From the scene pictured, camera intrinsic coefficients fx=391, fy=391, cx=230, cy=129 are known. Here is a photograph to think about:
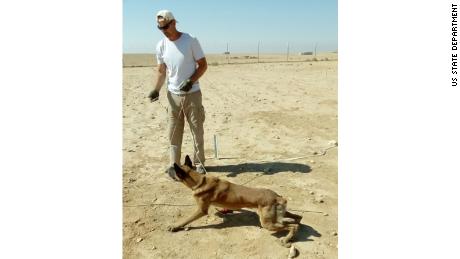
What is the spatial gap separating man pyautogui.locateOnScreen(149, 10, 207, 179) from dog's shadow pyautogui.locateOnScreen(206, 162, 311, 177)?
24.0 inches

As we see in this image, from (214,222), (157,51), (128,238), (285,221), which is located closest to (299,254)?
(285,221)

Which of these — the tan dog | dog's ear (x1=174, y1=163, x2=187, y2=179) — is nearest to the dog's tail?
the tan dog

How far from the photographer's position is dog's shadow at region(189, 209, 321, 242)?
13.1 ft

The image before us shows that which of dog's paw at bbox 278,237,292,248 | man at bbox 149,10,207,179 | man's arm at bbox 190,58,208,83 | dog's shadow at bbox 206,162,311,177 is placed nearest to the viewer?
dog's paw at bbox 278,237,292,248

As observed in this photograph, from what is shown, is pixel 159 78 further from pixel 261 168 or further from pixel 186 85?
pixel 261 168

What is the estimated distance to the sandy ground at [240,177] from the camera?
3.91 m

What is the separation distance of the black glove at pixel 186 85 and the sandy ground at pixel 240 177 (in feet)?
4.27

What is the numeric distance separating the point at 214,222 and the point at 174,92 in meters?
1.77

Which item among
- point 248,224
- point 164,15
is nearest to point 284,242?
point 248,224

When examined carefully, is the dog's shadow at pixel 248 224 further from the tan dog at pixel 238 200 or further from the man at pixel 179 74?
the man at pixel 179 74

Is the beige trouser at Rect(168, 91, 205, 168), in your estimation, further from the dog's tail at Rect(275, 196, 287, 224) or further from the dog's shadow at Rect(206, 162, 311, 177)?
the dog's tail at Rect(275, 196, 287, 224)

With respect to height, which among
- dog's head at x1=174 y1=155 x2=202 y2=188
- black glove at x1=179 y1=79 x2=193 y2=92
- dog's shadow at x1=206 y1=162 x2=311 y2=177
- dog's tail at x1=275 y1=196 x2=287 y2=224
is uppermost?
black glove at x1=179 y1=79 x2=193 y2=92

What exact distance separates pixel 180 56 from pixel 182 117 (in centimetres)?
89
